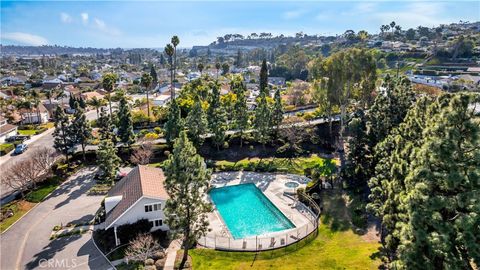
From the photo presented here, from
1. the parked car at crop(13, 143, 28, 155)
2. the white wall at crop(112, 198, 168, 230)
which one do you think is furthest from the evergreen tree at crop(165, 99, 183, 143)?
the parked car at crop(13, 143, 28, 155)

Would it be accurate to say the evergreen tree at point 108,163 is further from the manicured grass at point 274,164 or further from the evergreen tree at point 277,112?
the evergreen tree at point 277,112

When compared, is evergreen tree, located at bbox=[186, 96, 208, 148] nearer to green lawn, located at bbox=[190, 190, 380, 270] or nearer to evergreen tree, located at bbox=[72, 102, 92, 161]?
evergreen tree, located at bbox=[72, 102, 92, 161]

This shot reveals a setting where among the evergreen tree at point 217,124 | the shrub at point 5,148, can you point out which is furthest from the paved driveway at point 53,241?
the shrub at point 5,148

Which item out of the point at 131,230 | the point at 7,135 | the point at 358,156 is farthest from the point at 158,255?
the point at 7,135

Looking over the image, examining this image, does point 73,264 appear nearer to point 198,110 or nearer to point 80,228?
point 80,228

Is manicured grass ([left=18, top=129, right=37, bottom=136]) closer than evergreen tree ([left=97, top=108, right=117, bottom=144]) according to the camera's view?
No

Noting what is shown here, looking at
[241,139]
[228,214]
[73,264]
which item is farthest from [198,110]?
[73,264]

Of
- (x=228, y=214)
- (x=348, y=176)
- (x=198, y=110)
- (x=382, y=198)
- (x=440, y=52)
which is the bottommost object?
(x=228, y=214)
